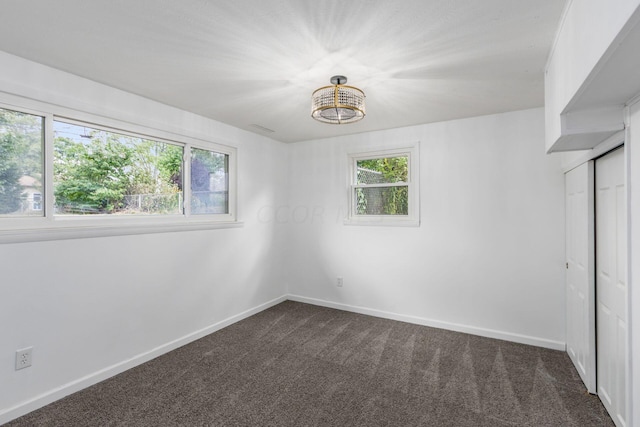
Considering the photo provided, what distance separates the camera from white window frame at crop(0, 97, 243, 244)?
217 cm

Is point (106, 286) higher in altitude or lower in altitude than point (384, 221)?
lower

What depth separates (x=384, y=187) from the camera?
4145 millimetres

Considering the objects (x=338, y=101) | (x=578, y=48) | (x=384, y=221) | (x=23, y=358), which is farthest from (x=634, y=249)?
(x=23, y=358)

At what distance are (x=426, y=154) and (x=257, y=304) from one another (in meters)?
2.88

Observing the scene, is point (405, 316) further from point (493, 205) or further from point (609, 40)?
point (609, 40)

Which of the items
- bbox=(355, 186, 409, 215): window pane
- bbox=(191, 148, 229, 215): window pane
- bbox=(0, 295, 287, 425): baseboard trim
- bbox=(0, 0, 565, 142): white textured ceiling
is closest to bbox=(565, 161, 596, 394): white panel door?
bbox=(0, 0, 565, 142): white textured ceiling

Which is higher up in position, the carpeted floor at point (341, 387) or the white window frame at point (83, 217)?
the white window frame at point (83, 217)

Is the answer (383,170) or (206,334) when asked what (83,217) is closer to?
(206,334)

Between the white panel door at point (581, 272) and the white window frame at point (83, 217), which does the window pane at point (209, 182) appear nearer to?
the white window frame at point (83, 217)

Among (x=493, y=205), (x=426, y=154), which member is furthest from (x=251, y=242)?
(x=493, y=205)

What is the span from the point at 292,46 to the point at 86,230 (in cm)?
208

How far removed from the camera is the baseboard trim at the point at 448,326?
315 cm

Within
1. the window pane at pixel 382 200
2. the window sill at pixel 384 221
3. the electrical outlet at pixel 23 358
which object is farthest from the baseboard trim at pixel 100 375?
the window pane at pixel 382 200

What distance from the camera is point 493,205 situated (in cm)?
339
